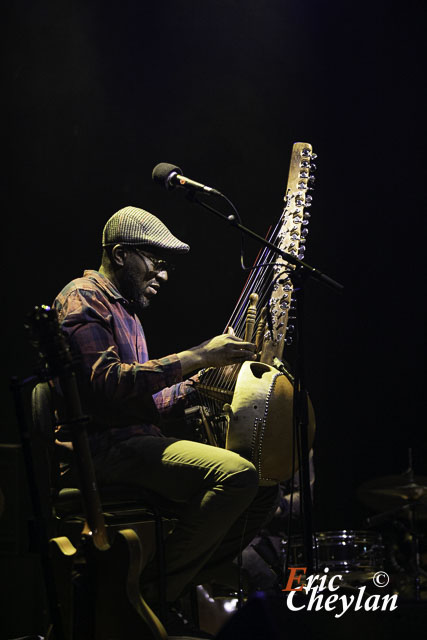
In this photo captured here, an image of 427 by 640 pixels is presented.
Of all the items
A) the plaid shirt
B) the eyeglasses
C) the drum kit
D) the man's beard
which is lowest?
the drum kit

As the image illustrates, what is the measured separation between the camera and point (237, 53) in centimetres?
560

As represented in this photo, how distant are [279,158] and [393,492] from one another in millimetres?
2645

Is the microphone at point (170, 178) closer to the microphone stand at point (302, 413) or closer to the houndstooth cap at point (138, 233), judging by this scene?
the microphone stand at point (302, 413)

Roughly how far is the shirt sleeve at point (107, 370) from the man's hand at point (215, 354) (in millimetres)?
45

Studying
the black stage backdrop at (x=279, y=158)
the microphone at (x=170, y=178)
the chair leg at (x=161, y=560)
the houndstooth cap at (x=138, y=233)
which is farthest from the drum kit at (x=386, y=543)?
the microphone at (x=170, y=178)

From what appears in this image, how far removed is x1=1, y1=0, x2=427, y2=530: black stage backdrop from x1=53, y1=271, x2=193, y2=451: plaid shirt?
227 cm

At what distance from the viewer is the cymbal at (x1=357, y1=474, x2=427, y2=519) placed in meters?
5.31

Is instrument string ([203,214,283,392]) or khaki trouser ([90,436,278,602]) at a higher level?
instrument string ([203,214,283,392])

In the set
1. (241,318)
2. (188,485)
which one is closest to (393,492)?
(241,318)

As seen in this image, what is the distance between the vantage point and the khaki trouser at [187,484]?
8.96ft

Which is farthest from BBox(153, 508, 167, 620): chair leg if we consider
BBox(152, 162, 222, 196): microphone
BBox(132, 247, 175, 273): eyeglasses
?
BBox(152, 162, 222, 196): microphone

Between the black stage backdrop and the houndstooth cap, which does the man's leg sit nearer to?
the houndstooth cap

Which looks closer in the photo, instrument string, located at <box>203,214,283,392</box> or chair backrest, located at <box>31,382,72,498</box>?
chair backrest, located at <box>31,382,72,498</box>

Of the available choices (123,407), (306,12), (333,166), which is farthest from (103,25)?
(123,407)
